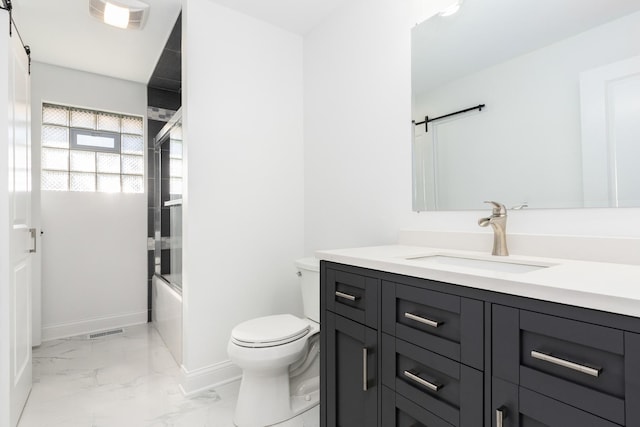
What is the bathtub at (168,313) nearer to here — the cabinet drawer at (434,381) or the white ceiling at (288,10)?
the cabinet drawer at (434,381)

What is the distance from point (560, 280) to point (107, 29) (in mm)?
3084

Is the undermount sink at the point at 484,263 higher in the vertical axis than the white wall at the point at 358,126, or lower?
lower

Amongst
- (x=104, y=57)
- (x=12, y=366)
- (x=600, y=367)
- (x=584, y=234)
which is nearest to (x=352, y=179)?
(x=584, y=234)

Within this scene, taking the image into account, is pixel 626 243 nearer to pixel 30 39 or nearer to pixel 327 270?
pixel 327 270

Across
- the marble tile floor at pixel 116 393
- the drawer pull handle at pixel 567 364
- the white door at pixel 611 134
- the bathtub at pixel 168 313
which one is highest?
the white door at pixel 611 134

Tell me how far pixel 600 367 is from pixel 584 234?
0.66 m

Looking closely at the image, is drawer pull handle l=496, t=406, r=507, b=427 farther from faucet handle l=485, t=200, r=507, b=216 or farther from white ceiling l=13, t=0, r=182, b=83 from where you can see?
white ceiling l=13, t=0, r=182, b=83

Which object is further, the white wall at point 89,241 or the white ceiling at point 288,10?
the white wall at point 89,241

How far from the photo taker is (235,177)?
2260 mm

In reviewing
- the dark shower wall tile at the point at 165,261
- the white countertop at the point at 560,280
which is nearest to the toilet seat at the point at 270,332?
the white countertop at the point at 560,280

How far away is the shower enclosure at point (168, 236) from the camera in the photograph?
7.81ft

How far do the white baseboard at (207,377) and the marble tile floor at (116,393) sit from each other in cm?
4

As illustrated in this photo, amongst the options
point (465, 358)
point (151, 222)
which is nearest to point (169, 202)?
point (151, 222)

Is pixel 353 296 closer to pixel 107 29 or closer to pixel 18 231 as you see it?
pixel 18 231
